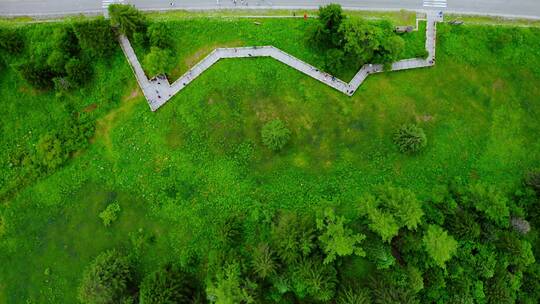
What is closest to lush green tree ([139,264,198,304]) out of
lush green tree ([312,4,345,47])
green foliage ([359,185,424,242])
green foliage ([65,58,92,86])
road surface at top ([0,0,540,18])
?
green foliage ([359,185,424,242])

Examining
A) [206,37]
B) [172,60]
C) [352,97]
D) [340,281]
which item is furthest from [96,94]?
[340,281]

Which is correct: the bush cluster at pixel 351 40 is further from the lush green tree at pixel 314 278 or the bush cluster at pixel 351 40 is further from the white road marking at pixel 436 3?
the lush green tree at pixel 314 278

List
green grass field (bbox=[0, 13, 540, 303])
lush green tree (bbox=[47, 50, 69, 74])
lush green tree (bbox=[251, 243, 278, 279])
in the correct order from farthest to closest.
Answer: green grass field (bbox=[0, 13, 540, 303]) → lush green tree (bbox=[47, 50, 69, 74]) → lush green tree (bbox=[251, 243, 278, 279])

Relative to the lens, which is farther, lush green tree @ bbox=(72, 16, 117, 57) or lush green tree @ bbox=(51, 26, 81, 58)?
lush green tree @ bbox=(51, 26, 81, 58)

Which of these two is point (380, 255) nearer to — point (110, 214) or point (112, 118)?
point (110, 214)

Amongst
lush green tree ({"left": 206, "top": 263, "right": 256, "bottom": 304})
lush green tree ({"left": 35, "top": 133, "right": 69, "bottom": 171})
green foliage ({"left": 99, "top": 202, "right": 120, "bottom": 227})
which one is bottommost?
lush green tree ({"left": 206, "top": 263, "right": 256, "bottom": 304})

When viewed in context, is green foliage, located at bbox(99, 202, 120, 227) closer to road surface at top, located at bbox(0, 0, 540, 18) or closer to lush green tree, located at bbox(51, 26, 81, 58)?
lush green tree, located at bbox(51, 26, 81, 58)

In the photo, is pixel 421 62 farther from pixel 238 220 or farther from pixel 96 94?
pixel 96 94
